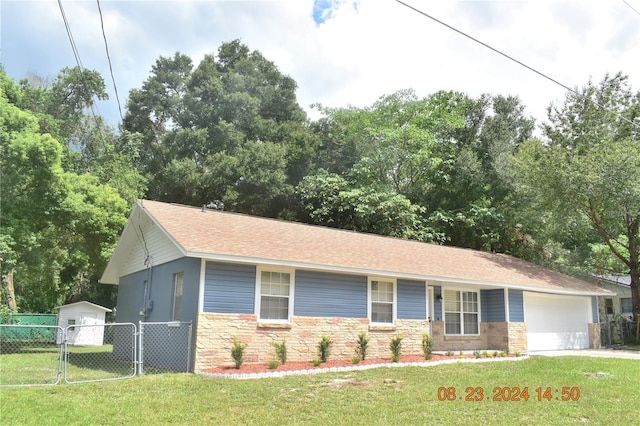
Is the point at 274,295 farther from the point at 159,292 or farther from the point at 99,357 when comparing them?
the point at 99,357

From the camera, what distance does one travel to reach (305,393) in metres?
8.78

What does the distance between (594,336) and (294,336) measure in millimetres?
14164

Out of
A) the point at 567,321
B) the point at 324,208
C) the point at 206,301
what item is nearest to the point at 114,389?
the point at 206,301

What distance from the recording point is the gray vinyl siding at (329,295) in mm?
13261

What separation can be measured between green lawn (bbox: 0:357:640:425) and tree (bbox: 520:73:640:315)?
1159cm

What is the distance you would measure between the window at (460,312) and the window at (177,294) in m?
9.27

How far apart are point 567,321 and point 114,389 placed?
688 inches

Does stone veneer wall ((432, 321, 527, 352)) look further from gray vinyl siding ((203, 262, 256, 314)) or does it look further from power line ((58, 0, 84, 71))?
power line ((58, 0, 84, 71))

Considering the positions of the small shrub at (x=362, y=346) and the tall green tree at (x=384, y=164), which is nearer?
the small shrub at (x=362, y=346)

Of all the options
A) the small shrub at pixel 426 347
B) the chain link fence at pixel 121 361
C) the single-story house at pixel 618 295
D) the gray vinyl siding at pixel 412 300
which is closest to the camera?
the chain link fence at pixel 121 361

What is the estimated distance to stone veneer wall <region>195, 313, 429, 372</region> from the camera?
37.6 ft

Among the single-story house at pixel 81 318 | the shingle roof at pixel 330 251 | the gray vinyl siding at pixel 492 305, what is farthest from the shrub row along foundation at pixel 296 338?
the single-story house at pixel 81 318

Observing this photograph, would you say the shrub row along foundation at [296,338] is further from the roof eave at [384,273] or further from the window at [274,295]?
the roof eave at [384,273]

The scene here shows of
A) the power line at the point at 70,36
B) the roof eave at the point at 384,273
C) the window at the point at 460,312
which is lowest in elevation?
the window at the point at 460,312
